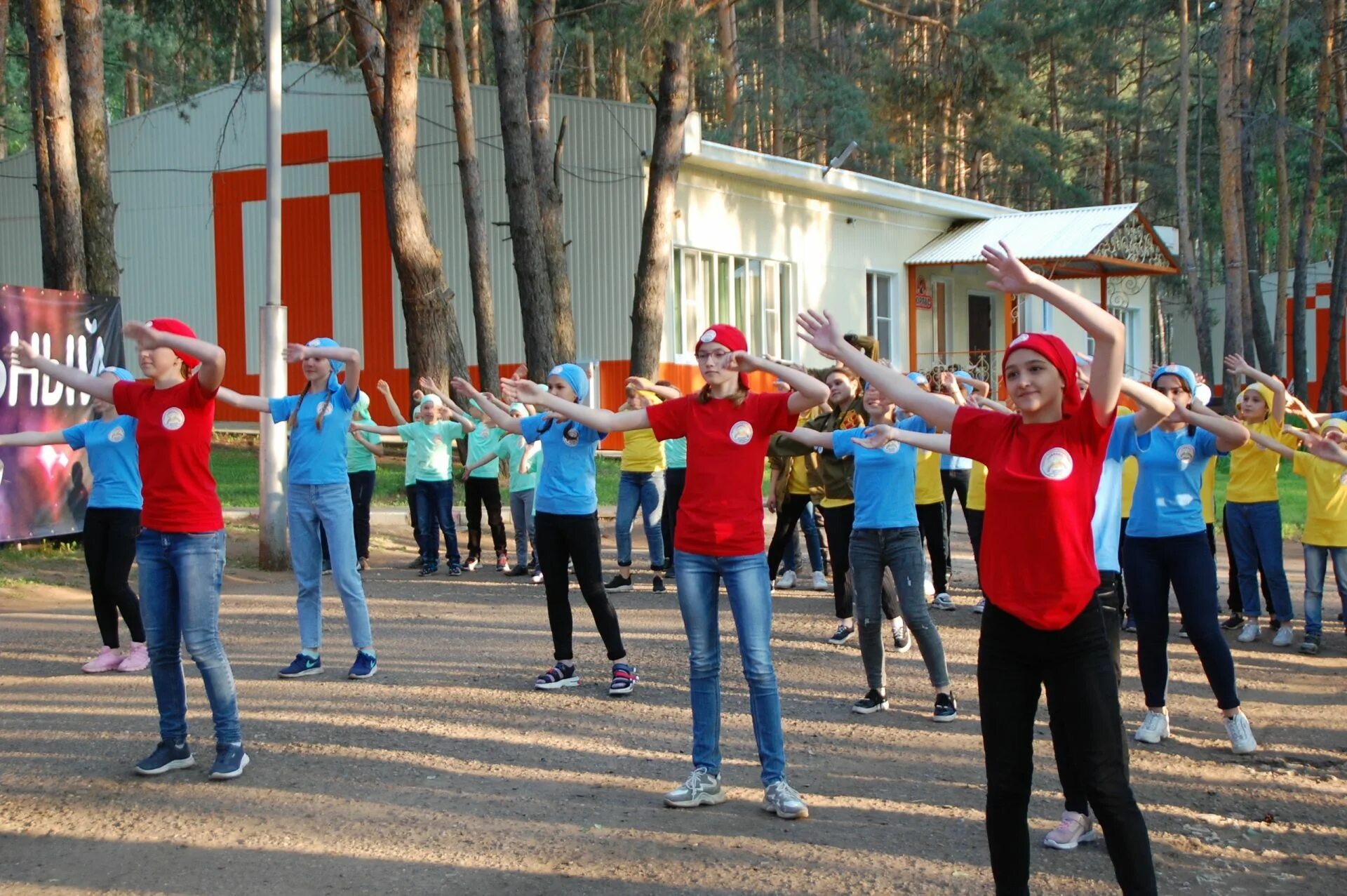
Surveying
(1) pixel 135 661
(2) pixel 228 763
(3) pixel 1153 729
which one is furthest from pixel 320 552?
(3) pixel 1153 729

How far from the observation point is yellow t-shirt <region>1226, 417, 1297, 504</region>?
10383 mm

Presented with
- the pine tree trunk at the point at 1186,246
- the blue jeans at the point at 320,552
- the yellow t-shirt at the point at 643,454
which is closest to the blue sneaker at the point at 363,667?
the blue jeans at the point at 320,552

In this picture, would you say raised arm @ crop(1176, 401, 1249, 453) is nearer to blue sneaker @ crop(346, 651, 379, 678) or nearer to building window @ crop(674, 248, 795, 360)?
blue sneaker @ crop(346, 651, 379, 678)

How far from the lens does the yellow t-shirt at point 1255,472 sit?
34.1 feet

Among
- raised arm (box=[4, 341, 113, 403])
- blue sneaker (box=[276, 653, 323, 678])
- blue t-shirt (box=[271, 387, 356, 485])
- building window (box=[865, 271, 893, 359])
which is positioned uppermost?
building window (box=[865, 271, 893, 359])

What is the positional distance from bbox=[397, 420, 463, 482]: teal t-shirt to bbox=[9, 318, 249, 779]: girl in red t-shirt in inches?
296

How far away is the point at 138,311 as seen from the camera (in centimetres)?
3312

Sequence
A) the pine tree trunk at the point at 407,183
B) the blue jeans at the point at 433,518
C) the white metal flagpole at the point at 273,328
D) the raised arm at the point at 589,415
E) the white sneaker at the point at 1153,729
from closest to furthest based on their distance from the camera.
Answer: the raised arm at the point at 589,415 < the white sneaker at the point at 1153,729 < the white metal flagpole at the point at 273,328 < the blue jeans at the point at 433,518 < the pine tree trunk at the point at 407,183

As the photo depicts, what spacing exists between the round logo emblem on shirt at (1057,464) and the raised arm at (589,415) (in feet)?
7.54

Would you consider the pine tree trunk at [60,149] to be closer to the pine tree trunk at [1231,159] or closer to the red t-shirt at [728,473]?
the red t-shirt at [728,473]

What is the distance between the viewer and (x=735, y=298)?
2817 centimetres

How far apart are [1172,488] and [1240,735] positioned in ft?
4.30

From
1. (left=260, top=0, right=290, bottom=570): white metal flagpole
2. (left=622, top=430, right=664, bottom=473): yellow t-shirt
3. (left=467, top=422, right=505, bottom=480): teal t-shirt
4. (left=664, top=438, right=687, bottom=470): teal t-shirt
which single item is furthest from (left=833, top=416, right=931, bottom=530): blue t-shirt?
(left=260, top=0, right=290, bottom=570): white metal flagpole

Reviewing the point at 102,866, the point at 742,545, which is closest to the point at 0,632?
the point at 102,866
